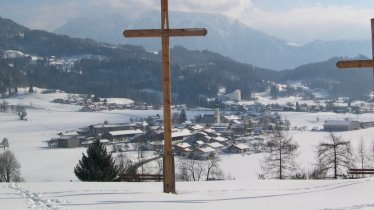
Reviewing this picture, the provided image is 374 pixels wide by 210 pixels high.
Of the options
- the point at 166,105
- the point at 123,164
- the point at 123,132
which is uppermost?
the point at 166,105

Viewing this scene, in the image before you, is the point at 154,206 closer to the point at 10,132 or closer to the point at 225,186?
the point at 225,186

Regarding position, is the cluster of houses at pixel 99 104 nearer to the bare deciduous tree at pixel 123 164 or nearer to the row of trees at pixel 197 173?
the bare deciduous tree at pixel 123 164

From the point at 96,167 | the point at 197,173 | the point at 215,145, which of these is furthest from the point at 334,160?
the point at 215,145

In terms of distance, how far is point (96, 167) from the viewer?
20.6 m

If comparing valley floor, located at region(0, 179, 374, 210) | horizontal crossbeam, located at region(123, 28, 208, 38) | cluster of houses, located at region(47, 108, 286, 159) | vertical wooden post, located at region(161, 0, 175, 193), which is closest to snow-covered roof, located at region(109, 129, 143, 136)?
cluster of houses, located at region(47, 108, 286, 159)

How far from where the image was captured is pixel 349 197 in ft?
40.9

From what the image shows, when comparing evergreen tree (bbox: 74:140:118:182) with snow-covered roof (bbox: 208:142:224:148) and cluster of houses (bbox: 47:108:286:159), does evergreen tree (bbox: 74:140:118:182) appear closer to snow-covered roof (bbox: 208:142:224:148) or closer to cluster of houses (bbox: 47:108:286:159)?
cluster of houses (bbox: 47:108:286:159)

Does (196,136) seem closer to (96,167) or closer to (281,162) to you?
(281,162)

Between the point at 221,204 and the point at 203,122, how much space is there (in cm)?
11941

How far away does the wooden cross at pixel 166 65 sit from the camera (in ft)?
41.3

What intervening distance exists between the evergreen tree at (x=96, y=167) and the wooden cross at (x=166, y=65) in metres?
7.73

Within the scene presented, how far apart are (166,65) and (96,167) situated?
30.4 feet

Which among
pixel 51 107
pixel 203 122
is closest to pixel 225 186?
pixel 203 122

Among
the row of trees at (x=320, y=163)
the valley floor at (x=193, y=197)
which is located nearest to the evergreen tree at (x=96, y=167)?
the valley floor at (x=193, y=197)
